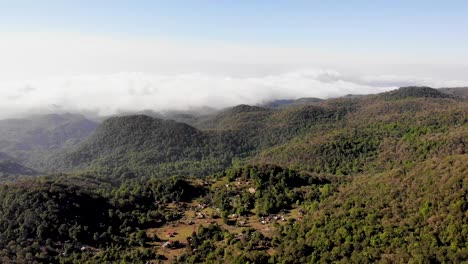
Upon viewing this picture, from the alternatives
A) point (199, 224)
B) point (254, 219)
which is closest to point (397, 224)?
point (254, 219)

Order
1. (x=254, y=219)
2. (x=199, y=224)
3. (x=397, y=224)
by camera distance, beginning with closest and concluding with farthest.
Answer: (x=397, y=224)
(x=254, y=219)
(x=199, y=224)

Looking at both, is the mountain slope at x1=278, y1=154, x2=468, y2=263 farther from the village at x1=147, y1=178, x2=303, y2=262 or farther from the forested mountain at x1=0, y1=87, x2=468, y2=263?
the village at x1=147, y1=178, x2=303, y2=262

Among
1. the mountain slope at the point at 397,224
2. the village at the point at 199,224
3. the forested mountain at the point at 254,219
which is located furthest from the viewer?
the village at the point at 199,224

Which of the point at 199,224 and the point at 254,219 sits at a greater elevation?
the point at 254,219

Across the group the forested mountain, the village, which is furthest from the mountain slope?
the village

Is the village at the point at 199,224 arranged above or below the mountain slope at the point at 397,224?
below

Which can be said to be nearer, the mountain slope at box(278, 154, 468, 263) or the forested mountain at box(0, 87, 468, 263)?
the mountain slope at box(278, 154, 468, 263)

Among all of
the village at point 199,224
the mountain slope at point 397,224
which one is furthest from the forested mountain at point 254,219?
the village at point 199,224

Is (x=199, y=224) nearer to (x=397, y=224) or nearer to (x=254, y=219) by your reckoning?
(x=254, y=219)

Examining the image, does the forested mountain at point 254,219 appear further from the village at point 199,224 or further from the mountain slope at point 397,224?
the village at point 199,224

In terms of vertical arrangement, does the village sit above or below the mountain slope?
below

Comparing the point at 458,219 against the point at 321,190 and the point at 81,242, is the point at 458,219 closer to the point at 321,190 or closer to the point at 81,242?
the point at 321,190
